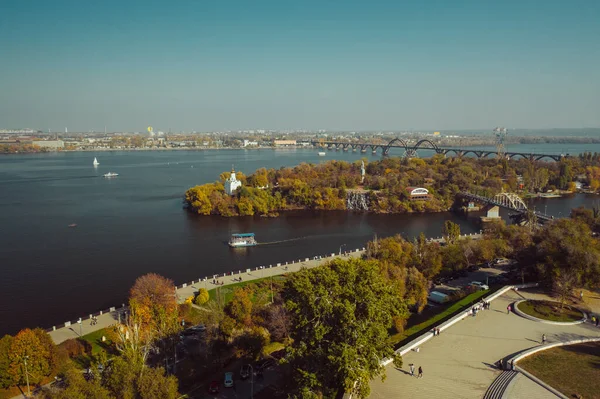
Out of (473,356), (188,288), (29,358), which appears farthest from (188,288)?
(473,356)

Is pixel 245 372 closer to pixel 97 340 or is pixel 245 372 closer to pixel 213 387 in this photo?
pixel 213 387

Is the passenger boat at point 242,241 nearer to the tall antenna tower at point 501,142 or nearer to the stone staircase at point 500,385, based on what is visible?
the stone staircase at point 500,385

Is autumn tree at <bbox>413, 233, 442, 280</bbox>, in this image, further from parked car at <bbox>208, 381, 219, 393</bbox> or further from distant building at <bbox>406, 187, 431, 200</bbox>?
distant building at <bbox>406, 187, 431, 200</bbox>

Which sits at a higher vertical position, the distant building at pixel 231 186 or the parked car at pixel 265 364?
the distant building at pixel 231 186

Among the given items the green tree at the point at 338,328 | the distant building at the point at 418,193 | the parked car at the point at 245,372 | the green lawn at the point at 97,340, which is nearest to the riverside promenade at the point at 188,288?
the green lawn at the point at 97,340

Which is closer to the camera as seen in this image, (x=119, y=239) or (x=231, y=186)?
(x=119, y=239)

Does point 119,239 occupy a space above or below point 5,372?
below
